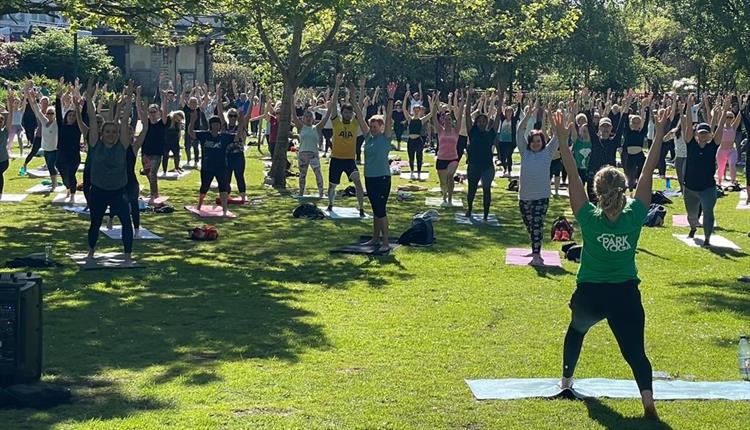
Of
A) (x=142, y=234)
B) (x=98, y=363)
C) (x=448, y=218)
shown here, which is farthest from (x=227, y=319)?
(x=448, y=218)

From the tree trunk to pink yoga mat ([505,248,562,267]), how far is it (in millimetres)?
9146

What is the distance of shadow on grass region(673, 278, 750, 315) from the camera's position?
12.3 m

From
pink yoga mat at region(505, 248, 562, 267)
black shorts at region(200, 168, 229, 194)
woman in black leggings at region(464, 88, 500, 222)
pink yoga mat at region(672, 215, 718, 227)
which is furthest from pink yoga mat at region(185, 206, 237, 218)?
pink yoga mat at region(672, 215, 718, 227)

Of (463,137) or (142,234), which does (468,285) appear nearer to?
(142,234)

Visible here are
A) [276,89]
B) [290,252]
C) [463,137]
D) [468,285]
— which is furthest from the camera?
[276,89]

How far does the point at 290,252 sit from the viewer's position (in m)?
15.8

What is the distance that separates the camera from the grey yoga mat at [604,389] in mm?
8344

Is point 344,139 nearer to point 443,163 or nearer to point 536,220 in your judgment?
point 443,163

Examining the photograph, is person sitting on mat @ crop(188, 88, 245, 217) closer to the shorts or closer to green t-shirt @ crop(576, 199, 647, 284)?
the shorts

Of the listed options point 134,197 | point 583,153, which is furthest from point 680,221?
point 134,197

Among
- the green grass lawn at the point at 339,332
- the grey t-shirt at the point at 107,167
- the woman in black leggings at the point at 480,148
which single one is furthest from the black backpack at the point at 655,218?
the grey t-shirt at the point at 107,167

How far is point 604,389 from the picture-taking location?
8.55 metres

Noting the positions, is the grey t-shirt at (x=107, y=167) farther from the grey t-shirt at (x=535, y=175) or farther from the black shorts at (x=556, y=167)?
the black shorts at (x=556, y=167)

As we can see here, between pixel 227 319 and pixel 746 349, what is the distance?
4.68 meters
